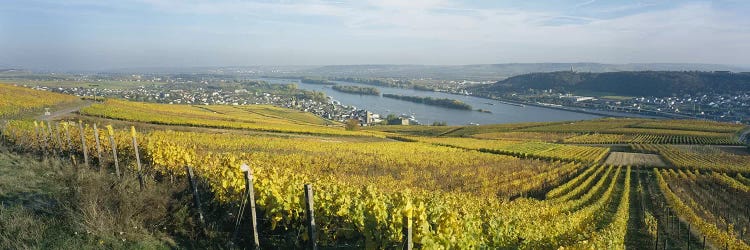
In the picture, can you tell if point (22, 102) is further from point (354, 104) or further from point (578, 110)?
point (578, 110)

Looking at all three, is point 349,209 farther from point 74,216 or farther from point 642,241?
point 642,241

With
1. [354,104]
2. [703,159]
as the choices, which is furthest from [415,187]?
[354,104]

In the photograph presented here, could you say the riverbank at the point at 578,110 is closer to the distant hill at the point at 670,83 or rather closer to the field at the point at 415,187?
the distant hill at the point at 670,83

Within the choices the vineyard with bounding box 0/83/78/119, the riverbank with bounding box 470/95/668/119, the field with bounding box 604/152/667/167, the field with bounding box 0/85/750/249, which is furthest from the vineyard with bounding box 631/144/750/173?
the riverbank with bounding box 470/95/668/119

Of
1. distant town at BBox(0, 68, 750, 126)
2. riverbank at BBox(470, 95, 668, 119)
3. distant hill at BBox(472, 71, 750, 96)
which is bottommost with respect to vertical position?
riverbank at BBox(470, 95, 668, 119)

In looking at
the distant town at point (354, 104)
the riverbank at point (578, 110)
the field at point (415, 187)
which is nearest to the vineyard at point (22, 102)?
the field at point (415, 187)

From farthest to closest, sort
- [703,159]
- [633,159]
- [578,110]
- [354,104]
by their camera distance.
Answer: [354,104] → [578,110] → [633,159] → [703,159]

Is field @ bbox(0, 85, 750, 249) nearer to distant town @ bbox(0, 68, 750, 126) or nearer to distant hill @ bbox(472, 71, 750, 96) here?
distant town @ bbox(0, 68, 750, 126)

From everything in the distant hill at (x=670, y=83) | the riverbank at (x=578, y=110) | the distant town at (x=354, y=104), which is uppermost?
the distant hill at (x=670, y=83)
